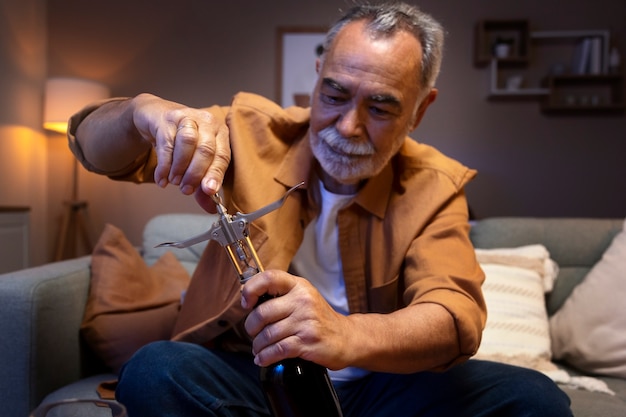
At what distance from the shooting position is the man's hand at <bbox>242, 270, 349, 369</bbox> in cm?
56

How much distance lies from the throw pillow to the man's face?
0.60 meters

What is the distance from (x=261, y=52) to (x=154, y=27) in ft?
2.06

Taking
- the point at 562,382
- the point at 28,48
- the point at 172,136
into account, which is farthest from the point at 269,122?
the point at 28,48

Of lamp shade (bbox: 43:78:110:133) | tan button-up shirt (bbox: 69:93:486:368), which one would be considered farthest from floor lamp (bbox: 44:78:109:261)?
tan button-up shirt (bbox: 69:93:486:368)

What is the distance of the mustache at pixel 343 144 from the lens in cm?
97

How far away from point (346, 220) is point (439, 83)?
2.04 meters

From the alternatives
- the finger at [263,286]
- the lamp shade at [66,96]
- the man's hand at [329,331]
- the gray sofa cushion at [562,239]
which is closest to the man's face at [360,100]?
the man's hand at [329,331]

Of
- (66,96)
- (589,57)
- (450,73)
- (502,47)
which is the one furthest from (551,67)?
(66,96)

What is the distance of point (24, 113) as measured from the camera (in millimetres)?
2787

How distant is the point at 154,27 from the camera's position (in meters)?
2.96

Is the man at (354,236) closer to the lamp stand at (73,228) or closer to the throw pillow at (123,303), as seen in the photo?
the throw pillow at (123,303)

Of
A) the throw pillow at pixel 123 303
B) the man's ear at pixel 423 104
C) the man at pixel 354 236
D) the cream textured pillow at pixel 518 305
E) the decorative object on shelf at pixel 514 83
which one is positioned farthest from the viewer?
the decorative object on shelf at pixel 514 83

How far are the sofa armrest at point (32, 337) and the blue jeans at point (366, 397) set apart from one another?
31 cm

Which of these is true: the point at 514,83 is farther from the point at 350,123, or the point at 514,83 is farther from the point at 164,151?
the point at 164,151
